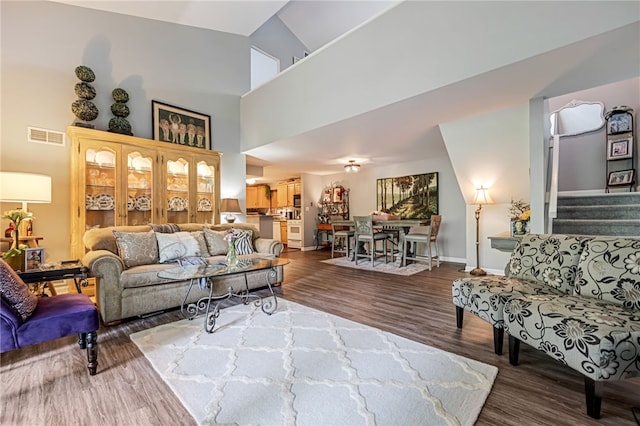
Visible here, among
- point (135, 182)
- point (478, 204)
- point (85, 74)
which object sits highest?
point (85, 74)

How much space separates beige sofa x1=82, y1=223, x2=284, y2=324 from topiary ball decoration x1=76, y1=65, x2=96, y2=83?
6.89ft

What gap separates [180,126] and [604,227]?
6327mm

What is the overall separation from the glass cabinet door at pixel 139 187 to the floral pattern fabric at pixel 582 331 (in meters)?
4.58

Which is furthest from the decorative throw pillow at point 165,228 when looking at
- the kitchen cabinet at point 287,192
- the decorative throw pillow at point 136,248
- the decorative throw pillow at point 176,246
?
Answer: the kitchen cabinet at point 287,192

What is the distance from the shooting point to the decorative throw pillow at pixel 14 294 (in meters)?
1.55

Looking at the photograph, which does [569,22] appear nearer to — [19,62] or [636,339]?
[636,339]

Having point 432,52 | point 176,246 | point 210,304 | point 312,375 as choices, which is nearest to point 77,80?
point 176,246

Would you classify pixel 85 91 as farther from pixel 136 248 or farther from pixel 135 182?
pixel 136 248

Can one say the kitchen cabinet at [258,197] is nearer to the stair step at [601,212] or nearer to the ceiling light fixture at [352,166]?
the ceiling light fixture at [352,166]

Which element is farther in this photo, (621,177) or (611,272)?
(621,177)

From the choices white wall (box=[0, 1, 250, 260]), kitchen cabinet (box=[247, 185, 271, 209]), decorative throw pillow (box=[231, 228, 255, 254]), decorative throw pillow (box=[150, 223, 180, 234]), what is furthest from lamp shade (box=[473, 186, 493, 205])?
kitchen cabinet (box=[247, 185, 271, 209])

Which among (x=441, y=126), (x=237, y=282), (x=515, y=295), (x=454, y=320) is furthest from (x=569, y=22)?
(x=237, y=282)

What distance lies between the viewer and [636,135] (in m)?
4.79

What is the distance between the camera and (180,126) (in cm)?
473
